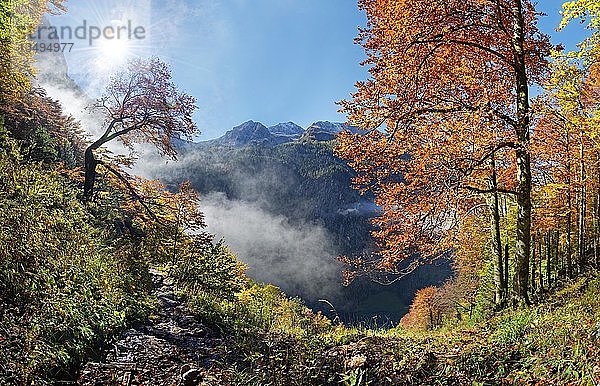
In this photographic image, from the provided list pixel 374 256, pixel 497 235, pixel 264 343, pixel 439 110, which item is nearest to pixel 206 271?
pixel 374 256

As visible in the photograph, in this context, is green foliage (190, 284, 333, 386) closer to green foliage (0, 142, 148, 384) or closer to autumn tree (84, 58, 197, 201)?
green foliage (0, 142, 148, 384)

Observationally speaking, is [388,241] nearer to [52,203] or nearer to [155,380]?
[155,380]

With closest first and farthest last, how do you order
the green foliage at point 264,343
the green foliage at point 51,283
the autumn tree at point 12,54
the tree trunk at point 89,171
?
1. the green foliage at point 51,283
2. the green foliage at point 264,343
3. the autumn tree at point 12,54
4. the tree trunk at point 89,171

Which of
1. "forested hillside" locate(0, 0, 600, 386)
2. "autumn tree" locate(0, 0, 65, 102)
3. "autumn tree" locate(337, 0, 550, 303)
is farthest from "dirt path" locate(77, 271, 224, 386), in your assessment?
"autumn tree" locate(0, 0, 65, 102)

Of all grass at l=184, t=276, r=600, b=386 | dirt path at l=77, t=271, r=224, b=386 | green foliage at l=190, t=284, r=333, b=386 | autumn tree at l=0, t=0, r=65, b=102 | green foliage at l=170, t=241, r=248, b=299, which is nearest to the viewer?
grass at l=184, t=276, r=600, b=386

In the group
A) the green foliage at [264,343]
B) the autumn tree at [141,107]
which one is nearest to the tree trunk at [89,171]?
the autumn tree at [141,107]

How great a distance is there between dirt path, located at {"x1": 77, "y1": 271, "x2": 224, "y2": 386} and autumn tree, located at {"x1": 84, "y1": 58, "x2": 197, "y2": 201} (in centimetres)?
924

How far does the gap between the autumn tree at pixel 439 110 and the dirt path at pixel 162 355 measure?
4.39m

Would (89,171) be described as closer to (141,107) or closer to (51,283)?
(141,107)

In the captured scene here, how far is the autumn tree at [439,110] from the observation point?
8.35 meters

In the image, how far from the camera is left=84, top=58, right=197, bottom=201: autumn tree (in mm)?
15570

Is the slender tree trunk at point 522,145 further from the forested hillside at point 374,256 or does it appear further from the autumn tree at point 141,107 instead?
the autumn tree at point 141,107

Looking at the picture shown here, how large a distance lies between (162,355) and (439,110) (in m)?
6.76

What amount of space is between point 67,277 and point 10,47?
1032 cm
